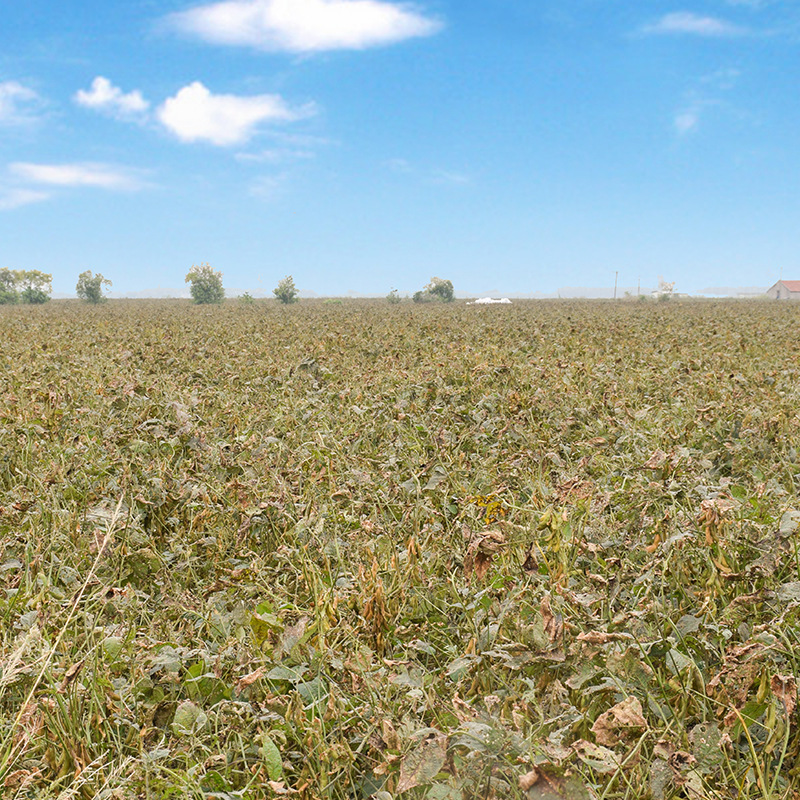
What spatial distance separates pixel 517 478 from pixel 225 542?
2.43 metres

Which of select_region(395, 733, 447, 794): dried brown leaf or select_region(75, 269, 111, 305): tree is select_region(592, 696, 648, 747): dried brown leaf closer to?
select_region(395, 733, 447, 794): dried brown leaf

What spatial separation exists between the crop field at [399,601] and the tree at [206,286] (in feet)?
240

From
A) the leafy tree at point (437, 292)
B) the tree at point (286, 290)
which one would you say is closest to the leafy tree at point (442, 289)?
the leafy tree at point (437, 292)

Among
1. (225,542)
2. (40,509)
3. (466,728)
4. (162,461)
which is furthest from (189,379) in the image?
(466,728)

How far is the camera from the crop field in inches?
83.9

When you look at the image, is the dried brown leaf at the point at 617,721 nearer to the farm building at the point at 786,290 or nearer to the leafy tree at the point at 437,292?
the leafy tree at the point at 437,292

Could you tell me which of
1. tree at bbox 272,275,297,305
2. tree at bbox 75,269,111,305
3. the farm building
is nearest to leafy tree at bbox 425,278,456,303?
tree at bbox 272,275,297,305

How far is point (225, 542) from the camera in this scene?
4156 mm

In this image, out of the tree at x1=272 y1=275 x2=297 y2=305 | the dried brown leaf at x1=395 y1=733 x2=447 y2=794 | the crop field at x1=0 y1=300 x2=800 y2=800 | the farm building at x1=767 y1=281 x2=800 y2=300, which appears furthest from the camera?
the farm building at x1=767 y1=281 x2=800 y2=300

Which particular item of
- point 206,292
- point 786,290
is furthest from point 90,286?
point 786,290

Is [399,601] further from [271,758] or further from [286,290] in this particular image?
[286,290]

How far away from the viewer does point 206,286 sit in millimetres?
76125

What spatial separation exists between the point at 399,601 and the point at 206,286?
256 ft

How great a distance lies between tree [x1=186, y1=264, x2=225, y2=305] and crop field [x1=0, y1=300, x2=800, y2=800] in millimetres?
73054
